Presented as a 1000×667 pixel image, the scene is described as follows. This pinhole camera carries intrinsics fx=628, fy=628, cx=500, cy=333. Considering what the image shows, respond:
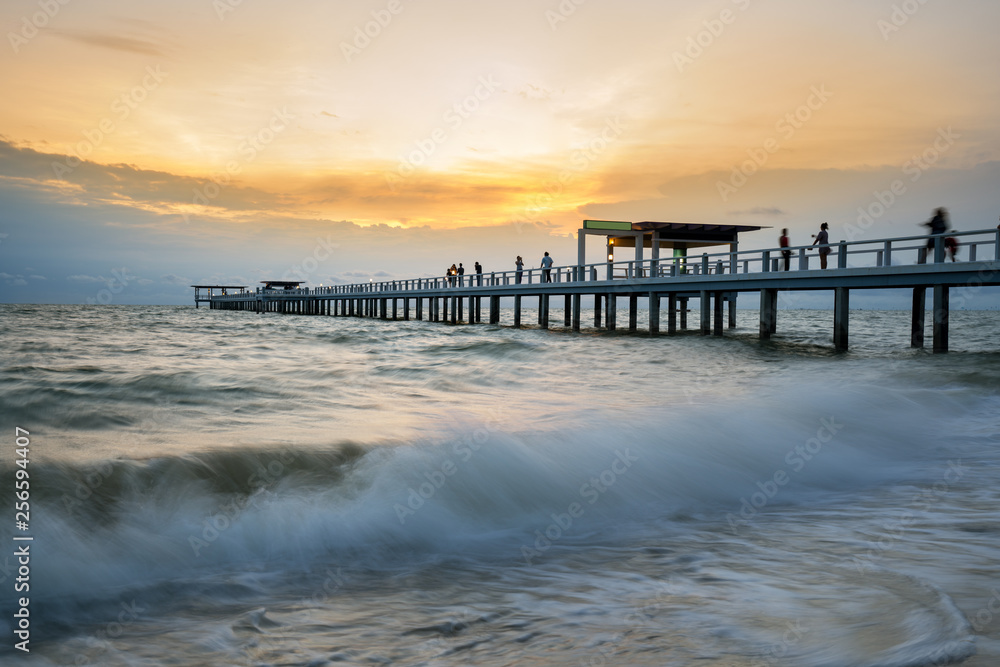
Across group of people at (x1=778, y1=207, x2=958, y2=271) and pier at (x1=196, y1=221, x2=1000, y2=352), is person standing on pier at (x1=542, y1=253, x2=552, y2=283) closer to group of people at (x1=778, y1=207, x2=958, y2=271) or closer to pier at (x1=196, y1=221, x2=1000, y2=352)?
pier at (x1=196, y1=221, x2=1000, y2=352)

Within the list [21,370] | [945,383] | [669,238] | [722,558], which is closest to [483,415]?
[722,558]

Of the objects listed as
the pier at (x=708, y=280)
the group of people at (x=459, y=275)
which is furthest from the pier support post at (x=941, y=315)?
the group of people at (x=459, y=275)

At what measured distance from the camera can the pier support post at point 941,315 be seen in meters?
16.8

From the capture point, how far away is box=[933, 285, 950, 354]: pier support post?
55.2 feet

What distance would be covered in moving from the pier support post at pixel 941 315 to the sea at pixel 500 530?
26.4ft

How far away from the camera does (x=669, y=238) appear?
1502 inches

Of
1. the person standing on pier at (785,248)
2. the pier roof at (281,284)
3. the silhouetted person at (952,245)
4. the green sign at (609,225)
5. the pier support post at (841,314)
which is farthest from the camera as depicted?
the pier roof at (281,284)

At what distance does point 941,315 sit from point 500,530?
55.5 feet

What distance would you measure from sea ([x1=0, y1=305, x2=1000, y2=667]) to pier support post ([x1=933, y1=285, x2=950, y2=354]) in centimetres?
804

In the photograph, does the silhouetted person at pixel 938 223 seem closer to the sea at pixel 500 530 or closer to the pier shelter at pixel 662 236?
the sea at pixel 500 530

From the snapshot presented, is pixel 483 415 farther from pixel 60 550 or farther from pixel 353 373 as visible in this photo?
pixel 353 373

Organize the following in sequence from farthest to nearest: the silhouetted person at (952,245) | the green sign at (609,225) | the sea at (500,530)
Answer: the green sign at (609,225) → the silhouetted person at (952,245) → the sea at (500,530)

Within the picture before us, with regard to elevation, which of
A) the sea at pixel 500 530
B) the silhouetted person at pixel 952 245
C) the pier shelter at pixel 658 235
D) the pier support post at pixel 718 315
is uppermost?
the pier shelter at pixel 658 235

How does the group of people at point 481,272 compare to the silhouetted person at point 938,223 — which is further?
the group of people at point 481,272
